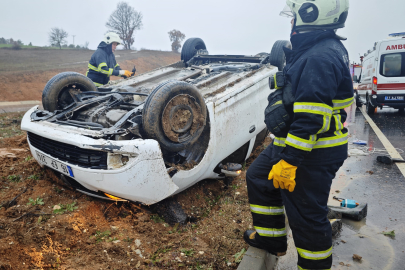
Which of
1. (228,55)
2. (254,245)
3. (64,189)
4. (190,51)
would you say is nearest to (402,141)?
(228,55)

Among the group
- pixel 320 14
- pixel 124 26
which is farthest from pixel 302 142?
pixel 124 26

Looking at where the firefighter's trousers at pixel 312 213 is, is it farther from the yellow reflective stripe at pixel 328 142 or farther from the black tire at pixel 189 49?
the black tire at pixel 189 49

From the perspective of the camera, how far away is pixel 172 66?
212 inches

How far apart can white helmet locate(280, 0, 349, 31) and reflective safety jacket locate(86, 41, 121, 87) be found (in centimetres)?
457

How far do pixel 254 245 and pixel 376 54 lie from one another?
9023mm

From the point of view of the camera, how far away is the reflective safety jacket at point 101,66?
5953 mm

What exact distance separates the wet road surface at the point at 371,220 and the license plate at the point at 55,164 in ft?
6.27

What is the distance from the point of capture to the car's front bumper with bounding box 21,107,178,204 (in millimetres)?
2457

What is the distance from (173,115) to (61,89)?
5.63 ft

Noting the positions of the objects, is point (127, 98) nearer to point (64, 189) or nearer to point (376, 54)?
point (64, 189)

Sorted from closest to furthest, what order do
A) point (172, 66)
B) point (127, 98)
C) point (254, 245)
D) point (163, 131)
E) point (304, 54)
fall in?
point (304, 54), point (254, 245), point (163, 131), point (127, 98), point (172, 66)

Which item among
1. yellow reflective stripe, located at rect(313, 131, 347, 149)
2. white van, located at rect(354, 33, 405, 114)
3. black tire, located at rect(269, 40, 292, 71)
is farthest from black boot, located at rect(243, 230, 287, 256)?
white van, located at rect(354, 33, 405, 114)

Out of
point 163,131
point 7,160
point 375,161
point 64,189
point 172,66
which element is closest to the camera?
point 163,131

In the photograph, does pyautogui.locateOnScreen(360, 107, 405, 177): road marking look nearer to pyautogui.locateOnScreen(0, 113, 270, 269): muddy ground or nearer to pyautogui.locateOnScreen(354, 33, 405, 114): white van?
pyautogui.locateOnScreen(354, 33, 405, 114): white van
